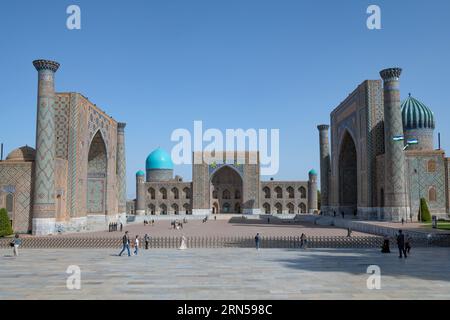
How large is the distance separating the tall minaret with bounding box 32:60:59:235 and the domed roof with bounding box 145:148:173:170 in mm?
44796

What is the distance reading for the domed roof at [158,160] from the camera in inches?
2788

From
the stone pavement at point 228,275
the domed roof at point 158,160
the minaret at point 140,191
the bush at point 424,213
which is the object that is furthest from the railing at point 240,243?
the domed roof at point 158,160

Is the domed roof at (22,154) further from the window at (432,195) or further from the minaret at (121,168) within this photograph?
the window at (432,195)

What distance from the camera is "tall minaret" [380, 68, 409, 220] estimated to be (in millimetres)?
30000

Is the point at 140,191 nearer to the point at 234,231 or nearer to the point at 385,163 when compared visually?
the point at 234,231

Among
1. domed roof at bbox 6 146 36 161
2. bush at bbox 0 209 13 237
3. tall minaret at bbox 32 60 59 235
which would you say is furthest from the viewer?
domed roof at bbox 6 146 36 161

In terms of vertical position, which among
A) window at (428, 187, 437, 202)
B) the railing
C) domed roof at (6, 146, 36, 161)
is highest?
domed roof at (6, 146, 36, 161)

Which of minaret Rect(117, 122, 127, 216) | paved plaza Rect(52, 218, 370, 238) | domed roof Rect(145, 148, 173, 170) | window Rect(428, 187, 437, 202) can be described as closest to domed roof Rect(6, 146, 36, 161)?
paved plaza Rect(52, 218, 370, 238)

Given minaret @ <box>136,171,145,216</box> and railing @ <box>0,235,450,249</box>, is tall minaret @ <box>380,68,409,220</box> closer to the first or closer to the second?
railing @ <box>0,235,450,249</box>

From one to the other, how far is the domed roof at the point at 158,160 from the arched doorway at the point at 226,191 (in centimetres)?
1190
